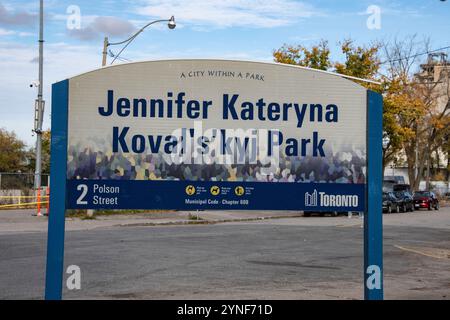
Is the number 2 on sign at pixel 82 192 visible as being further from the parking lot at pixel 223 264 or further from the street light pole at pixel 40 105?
the street light pole at pixel 40 105

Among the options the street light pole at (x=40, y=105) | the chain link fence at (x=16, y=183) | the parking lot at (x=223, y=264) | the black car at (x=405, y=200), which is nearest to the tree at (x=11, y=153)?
the chain link fence at (x=16, y=183)

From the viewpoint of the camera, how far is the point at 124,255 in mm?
15148

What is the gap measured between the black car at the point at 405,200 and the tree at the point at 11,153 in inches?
1630

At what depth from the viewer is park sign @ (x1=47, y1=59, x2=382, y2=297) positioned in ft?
23.5

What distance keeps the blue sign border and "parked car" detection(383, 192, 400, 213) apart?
37.0 meters

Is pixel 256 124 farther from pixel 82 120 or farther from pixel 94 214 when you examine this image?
pixel 94 214

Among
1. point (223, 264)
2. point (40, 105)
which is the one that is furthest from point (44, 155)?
point (223, 264)

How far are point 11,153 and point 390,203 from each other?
43159mm

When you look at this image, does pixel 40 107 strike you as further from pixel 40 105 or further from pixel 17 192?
pixel 17 192

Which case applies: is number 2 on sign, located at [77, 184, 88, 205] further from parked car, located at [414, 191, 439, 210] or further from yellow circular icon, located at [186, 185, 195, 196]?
parked car, located at [414, 191, 439, 210]

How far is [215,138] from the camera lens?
7.28 meters

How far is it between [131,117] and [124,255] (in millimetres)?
8435

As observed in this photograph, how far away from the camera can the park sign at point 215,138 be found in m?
7.16
